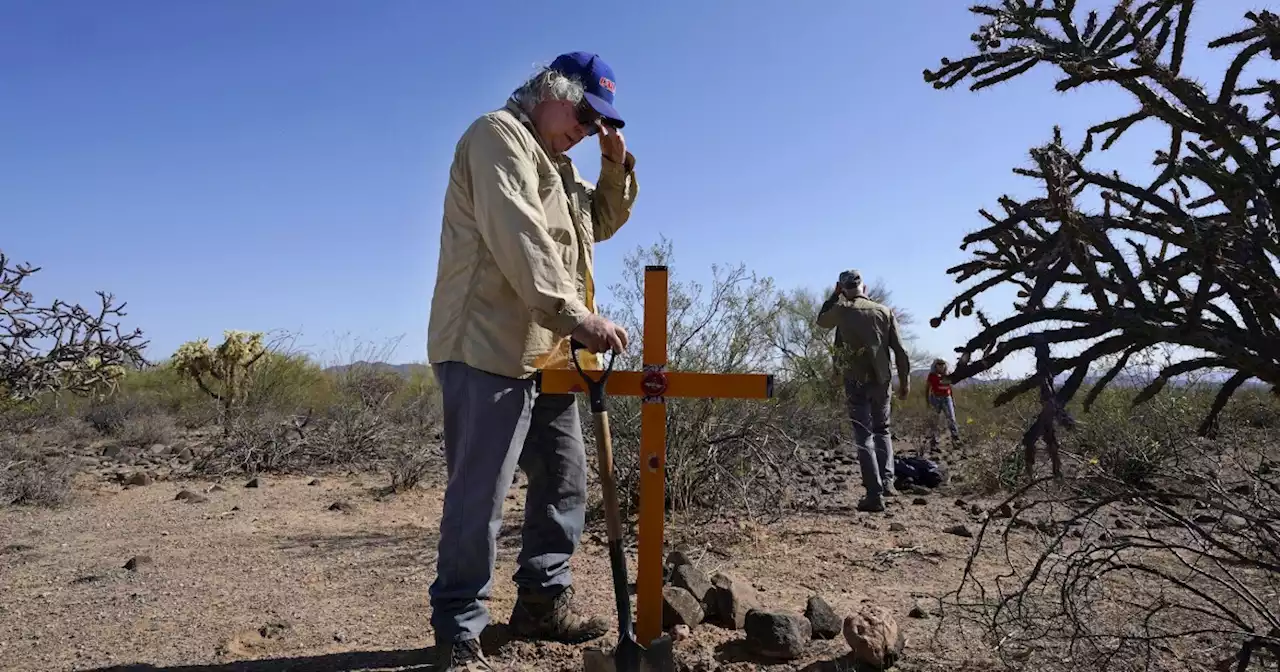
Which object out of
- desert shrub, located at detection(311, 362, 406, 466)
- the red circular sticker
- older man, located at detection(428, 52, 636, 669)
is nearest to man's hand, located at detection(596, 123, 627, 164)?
older man, located at detection(428, 52, 636, 669)

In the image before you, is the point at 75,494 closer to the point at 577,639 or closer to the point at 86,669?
the point at 86,669

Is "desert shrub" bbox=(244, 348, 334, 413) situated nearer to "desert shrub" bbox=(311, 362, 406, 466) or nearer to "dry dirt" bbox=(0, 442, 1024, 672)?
"desert shrub" bbox=(311, 362, 406, 466)

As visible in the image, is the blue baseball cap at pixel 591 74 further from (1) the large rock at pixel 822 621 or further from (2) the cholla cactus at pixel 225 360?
(2) the cholla cactus at pixel 225 360

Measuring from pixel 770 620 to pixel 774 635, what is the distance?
49 millimetres

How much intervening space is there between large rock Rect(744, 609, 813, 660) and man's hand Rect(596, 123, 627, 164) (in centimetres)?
173

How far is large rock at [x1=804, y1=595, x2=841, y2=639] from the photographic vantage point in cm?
319

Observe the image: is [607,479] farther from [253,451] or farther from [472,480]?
[253,451]

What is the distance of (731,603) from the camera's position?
3355mm

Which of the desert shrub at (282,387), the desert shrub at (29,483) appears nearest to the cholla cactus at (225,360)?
the desert shrub at (282,387)

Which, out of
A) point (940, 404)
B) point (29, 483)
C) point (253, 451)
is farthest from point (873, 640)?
point (940, 404)

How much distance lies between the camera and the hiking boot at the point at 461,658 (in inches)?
108

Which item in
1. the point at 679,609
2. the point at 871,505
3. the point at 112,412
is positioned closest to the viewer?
the point at 679,609

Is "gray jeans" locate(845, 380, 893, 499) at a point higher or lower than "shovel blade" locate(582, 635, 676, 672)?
higher

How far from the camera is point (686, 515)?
525 cm
